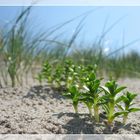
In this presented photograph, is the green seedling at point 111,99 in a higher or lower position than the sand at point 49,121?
higher

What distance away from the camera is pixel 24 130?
156 cm

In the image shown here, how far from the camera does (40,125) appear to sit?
1.60 meters

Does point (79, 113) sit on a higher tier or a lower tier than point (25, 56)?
lower

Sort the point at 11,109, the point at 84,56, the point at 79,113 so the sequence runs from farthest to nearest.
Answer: the point at 84,56
the point at 11,109
the point at 79,113

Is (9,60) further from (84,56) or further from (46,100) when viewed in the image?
(84,56)

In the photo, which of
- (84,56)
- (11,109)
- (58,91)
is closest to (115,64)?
(84,56)

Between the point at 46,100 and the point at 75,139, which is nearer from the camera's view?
the point at 75,139

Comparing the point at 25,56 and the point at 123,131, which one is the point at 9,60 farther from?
the point at 123,131

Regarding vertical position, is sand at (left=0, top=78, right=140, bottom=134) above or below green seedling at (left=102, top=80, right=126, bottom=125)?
below

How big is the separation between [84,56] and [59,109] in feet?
8.55

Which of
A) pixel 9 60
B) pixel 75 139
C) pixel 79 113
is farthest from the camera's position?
pixel 9 60

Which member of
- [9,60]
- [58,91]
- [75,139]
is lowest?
[75,139]

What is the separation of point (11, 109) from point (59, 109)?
0.86 feet

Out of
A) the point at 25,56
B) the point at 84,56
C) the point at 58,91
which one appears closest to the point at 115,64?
the point at 84,56
